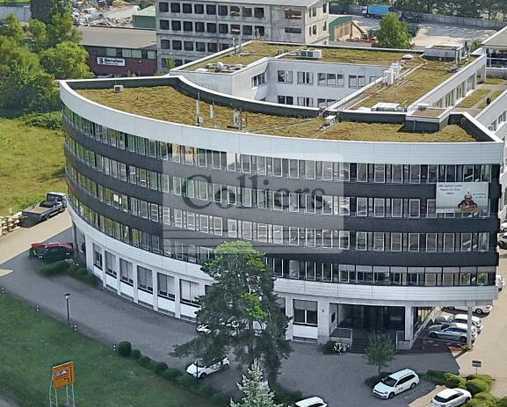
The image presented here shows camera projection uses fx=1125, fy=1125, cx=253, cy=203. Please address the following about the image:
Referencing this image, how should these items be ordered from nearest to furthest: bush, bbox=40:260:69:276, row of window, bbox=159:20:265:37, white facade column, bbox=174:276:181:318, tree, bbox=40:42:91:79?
white facade column, bbox=174:276:181:318 < bush, bbox=40:260:69:276 < row of window, bbox=159:20:265:37 < tree, bbox=40:42:91:79

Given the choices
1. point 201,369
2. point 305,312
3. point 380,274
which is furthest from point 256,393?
point 305,312

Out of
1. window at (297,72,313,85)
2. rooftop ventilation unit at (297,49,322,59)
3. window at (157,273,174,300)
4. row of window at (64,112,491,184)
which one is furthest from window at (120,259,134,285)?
rooftop ventilation unit at (297,49,322,59)

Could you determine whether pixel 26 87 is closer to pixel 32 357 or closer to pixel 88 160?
pixel 88 160

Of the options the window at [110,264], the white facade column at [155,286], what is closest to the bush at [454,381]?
the white facade column at [155,286]

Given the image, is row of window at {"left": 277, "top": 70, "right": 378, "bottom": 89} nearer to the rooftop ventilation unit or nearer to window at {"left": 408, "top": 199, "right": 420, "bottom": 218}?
the rooftop ventilation unit

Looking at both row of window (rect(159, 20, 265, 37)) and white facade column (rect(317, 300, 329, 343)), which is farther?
row of window (rect(159, 20, 265, 37))

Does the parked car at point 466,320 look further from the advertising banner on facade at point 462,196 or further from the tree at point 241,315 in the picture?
the tree at point 241,315

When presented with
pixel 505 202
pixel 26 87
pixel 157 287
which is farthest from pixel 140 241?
pixel 26 87
